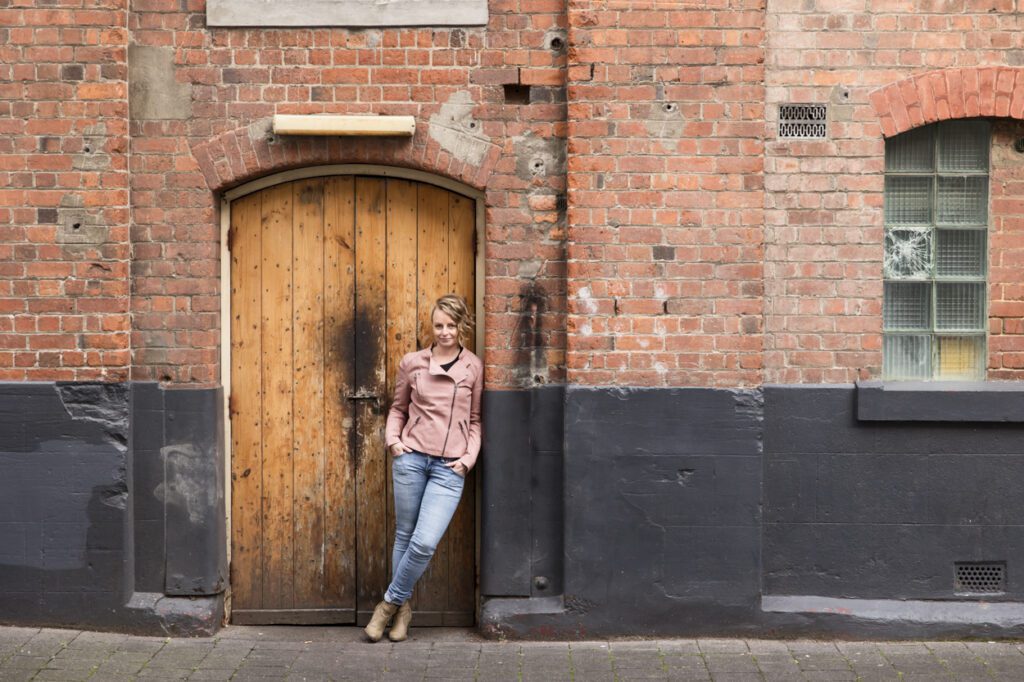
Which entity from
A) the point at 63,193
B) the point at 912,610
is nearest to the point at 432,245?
the point at 63,193

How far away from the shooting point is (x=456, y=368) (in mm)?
5723

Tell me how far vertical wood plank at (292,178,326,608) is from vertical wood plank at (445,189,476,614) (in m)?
0.75

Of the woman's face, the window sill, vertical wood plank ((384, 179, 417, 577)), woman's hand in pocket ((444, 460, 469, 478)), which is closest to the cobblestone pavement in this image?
vertical wood plank ((384, 179, 417, 577))

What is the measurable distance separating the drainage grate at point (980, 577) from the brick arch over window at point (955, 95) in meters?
2.44

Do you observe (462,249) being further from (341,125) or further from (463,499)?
(463,499)

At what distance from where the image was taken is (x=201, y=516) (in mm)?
5910

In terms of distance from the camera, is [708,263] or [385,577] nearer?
[708,263]

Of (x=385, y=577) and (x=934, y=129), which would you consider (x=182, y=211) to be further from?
(x=934, y=129)

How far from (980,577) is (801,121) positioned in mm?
2710

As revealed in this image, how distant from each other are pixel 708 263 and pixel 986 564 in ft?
7.48

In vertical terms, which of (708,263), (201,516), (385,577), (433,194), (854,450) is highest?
(433,194)

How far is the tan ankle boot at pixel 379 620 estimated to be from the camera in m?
5.75

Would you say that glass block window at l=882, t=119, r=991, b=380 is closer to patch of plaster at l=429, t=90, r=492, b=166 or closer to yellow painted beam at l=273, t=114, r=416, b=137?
patch of plaster at l=429, t=90, r=492, b=166

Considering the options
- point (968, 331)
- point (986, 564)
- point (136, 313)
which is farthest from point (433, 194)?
point (986, 564)
